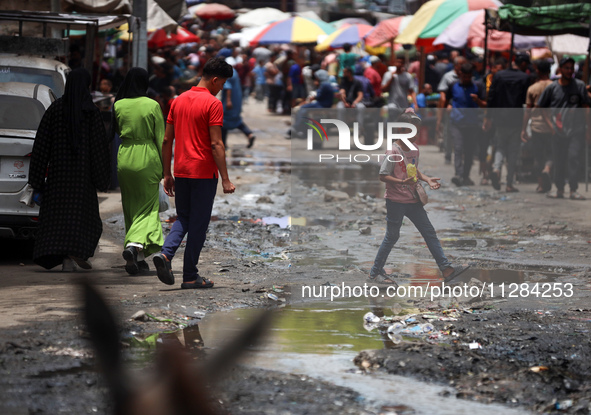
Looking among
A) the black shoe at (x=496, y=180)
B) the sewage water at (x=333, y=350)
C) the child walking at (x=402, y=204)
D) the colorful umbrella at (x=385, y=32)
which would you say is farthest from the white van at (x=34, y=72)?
the colorful umbrella at (x=385, y=32)

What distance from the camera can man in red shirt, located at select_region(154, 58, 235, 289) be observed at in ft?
23.3

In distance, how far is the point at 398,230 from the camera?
7.57 metres

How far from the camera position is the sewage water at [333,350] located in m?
4.58

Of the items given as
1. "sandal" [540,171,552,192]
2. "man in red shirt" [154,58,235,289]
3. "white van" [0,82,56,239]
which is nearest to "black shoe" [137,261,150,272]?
"man in red shirt" [154,58,235,289]

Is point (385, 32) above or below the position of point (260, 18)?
above

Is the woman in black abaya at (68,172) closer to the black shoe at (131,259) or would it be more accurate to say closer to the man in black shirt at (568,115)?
the black shoe at (131,259)

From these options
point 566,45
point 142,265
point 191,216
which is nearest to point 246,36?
point 566,45

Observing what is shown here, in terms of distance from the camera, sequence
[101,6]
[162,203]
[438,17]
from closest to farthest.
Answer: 1. [162,203]
2. [101,6]
3. [438,17]

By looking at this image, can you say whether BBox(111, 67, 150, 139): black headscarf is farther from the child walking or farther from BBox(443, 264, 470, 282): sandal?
BBox(443, 264, 470, 282): sandal

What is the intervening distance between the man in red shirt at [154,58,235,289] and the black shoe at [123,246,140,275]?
510 millimetres

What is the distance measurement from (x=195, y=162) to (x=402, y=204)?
1716 millimetres

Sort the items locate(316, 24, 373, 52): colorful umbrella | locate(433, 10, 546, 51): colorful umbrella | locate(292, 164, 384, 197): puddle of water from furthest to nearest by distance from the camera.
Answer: locate(316, 24, 373, 52): colorful umbrella
locate(433, 10, 546, 51): colorful umbrella
locate(292, 164, 384, 197): puddle of water

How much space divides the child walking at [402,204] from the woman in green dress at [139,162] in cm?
184

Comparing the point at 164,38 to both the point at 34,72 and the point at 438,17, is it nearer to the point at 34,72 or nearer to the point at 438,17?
the point at 438,17
